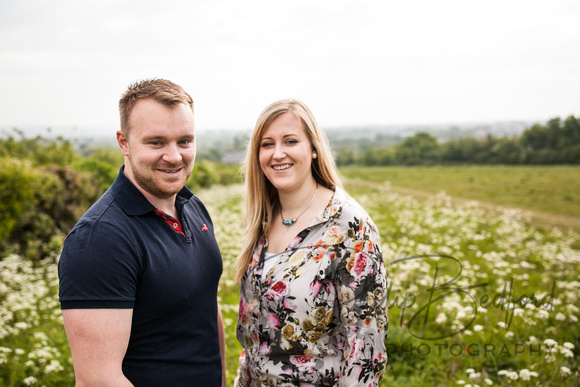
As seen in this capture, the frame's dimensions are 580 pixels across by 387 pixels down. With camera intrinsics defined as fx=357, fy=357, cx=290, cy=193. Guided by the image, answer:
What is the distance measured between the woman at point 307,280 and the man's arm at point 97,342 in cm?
83

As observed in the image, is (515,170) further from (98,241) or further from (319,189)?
(98,241)

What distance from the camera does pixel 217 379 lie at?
2.01 metres

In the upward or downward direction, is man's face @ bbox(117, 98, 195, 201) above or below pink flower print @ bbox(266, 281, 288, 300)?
above

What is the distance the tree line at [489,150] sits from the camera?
50.8 ft

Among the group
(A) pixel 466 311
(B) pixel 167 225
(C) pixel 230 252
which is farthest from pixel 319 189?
(C) pixel 230 252

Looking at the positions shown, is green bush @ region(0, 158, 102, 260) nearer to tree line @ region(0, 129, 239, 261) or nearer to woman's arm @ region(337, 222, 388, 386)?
tree line @ region(0, 129, 239, 261)

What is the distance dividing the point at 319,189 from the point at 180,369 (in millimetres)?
1341

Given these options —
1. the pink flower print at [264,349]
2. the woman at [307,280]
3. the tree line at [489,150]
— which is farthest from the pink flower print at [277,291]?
the tree line at [489,150]

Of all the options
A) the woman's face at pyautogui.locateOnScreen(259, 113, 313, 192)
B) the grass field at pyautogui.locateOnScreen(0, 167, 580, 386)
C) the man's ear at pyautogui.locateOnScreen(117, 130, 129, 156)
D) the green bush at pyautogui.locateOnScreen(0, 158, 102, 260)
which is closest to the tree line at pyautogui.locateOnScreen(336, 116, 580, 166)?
the grass field at pyautogui.locateOnScreen(0, 167, 580, 386)

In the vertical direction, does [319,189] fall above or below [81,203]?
above

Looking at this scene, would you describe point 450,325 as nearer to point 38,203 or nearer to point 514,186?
point 38,203

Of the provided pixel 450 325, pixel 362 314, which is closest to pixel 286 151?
pixel 362 314

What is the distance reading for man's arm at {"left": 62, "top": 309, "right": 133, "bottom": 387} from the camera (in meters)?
1.38

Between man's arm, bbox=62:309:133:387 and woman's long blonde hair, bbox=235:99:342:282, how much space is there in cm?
104
